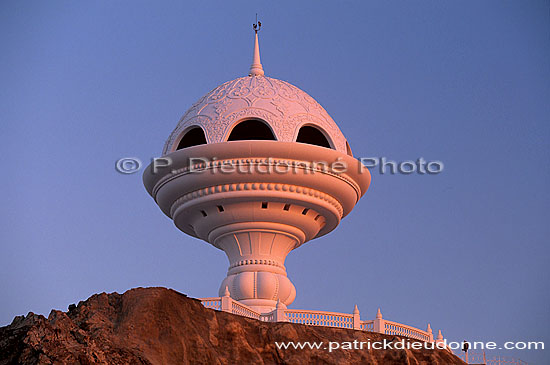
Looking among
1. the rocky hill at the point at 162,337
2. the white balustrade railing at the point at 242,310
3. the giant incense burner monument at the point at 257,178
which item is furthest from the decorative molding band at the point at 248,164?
the rocky hill at the point at 162,337

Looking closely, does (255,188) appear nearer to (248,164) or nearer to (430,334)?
(248,164)

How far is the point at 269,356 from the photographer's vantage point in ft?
84.4

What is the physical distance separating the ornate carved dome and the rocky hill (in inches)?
328

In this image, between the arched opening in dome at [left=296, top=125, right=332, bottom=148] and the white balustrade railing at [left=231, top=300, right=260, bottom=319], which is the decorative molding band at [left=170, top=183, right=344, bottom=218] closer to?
the arched opening in dome at [left=296, top=125, right=332, bottom=148]

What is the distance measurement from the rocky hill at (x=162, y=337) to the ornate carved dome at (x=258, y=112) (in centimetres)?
834

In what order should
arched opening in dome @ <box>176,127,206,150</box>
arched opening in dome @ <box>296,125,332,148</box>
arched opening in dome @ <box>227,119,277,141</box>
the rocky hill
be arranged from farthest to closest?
arched opening in dome @ <box>176,127,206,150</box> < arched opening in dome @ <box>296,125,332,148</box> < arched opening in dome @ <box>227,119,277,141</box> < the rocky hill

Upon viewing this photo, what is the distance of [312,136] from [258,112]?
2.77 meters

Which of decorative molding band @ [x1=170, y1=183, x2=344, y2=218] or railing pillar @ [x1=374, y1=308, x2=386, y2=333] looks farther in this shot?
decorative molding band @ [x1=170, y1=183, x2=344, y2=218]

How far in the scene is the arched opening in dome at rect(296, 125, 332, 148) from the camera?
112ft

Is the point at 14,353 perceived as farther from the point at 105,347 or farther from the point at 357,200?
the point at 357,200

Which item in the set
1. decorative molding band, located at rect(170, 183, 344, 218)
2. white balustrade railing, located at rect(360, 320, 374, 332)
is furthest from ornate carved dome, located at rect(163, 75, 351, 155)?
white balustrade railing, located at rect(360, 320, 374, 332)

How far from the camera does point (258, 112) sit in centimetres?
3266

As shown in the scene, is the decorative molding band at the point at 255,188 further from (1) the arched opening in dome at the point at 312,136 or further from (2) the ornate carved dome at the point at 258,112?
(1) the arched opening in dome at the point at 312,136

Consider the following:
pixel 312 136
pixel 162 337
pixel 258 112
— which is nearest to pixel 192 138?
pixel 258 112
